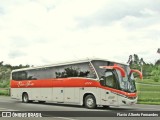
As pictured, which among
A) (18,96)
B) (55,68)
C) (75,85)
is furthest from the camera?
(18,96)

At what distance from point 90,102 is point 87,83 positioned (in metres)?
1.24

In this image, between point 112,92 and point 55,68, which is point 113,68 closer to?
point 112,92

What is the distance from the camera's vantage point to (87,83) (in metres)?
22.3

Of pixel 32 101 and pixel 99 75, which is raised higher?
pixel 99 75

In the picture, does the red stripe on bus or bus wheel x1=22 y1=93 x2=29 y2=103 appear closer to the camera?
the red stripe on bus

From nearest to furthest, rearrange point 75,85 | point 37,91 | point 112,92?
point 112,92, point 75,85, point 37,91

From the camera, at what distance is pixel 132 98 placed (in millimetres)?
21031

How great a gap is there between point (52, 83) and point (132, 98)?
718cm

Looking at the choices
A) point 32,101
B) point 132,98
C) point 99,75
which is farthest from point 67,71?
point 32,101

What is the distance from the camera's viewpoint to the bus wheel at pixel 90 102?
21750 millimetres

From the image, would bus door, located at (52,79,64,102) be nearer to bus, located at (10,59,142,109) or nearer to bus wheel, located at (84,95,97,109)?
bus, located at (10,59,142,109)

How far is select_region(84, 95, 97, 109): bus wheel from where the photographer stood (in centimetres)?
2175

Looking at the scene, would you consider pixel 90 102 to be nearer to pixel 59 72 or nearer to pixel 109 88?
pixel 109 88

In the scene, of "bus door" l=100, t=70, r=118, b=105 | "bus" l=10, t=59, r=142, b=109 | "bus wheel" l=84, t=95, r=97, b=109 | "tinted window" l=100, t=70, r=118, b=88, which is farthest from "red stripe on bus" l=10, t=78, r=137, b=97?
"bus wheel" l=84, t=95, r=97, b=109
